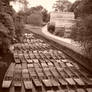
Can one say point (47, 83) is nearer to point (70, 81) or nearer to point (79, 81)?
point (70, 81)

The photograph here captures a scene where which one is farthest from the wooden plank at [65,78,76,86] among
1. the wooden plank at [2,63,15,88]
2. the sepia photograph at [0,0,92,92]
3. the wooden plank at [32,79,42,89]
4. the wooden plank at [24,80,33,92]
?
the wooden plank at [2,63,15,88]

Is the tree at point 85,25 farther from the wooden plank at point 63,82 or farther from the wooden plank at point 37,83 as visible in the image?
the wooden plank at point 37,83

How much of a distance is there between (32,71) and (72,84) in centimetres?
232

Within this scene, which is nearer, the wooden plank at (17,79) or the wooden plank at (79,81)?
the wooden plank at (17,79)

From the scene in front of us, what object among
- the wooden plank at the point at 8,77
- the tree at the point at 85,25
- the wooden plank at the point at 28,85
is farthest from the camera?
the tree at the point at 85,25

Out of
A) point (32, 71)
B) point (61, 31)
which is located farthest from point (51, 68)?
point (61, 31)

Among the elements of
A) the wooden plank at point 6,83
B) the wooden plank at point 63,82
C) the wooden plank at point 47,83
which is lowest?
the wooden plank at point 63,82

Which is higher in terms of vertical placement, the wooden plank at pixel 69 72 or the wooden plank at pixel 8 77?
the wooden plank at pixel 8 77

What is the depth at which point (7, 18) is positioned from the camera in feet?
29.9

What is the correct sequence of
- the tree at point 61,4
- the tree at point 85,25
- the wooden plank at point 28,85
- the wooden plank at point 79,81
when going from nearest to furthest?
the wooden plank at point 28,85 → the wooden plank at point 79,81 → the tree at point 85,25 → the tree at point 61,4

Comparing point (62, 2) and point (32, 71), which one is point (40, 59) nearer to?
point (32, 71)

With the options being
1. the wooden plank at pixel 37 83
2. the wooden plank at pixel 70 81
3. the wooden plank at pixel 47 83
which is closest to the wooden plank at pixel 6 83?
the wooden plank at pixel 37 83

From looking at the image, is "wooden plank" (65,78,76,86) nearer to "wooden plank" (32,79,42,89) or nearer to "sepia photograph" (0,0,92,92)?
"sepia photograph" (0,0,92,92)

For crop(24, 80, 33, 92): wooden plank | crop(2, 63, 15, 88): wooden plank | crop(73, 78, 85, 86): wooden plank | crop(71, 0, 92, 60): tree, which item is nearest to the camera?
crop(24, 80, 33, 92): wooden plank
